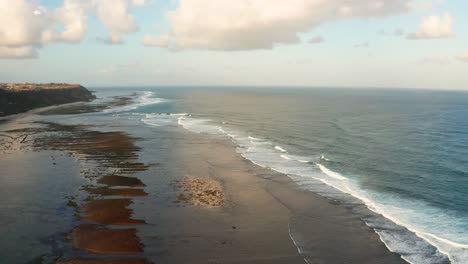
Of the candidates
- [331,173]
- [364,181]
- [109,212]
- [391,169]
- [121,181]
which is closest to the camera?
[109,212]

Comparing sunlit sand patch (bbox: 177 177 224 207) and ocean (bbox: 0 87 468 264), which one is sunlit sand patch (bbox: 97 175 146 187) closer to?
ocean (bbox: 0 87 468 264)

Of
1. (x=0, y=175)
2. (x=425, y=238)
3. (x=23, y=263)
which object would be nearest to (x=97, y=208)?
(x=23, y=263)

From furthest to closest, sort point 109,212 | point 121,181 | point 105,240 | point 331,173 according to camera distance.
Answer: point 331,173
point 121,181
point 109,212
point 105,240

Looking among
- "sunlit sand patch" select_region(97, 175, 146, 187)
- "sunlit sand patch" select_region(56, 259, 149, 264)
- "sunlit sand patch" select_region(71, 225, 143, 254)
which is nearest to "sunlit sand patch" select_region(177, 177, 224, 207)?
"sunlit sand patch" select_region(97, 175, 146, 187)

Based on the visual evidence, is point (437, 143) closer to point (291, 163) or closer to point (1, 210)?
point (291, 163)

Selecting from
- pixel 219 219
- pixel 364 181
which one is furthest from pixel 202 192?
pixel 364 181

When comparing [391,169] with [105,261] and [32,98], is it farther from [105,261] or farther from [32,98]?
[32,98]
